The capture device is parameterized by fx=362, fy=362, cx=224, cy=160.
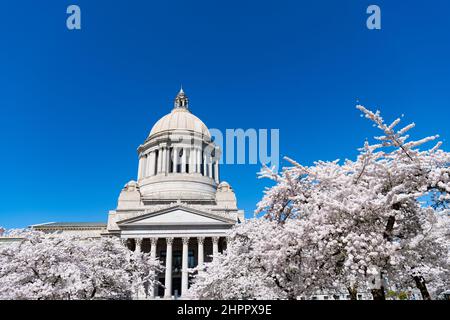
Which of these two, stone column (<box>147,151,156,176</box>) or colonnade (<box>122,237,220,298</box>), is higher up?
stone column (<box>147,151,156,176</box>)

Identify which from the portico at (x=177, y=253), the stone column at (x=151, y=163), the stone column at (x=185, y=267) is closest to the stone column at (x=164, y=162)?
the stone column at (x=151, y=163)

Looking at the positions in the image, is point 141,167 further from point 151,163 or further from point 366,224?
point 366,224

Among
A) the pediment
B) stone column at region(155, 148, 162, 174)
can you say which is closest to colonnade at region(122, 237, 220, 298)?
the pediment

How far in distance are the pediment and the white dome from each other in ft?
85.0

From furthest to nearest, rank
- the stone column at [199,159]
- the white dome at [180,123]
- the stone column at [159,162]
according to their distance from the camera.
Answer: the white dome at [180,123] → the stone column at [199,159] → the stone column at [159,162]

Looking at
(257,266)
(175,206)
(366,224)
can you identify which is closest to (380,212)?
(366,224)

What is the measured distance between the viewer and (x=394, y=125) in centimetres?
1238

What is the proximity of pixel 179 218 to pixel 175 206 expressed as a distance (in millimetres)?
1889

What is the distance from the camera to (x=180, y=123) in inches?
3059

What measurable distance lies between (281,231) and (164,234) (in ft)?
137

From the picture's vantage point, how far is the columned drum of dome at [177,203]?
53281mm

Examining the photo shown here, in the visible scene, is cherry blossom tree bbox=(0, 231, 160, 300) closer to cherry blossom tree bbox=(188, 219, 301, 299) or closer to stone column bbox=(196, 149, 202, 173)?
cherry blossom tree bbox=(188, 219, 301, 299)

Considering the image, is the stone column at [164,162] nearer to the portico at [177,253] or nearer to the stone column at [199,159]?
the stone column at [199,159]

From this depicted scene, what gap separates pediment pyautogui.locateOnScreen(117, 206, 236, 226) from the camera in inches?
2115
